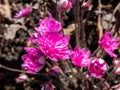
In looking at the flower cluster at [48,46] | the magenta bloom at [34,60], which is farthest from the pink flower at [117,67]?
the magenta bloom at [34,60]

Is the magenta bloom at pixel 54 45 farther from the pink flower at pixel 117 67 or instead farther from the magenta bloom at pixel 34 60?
the pink flower at pixel 117 67

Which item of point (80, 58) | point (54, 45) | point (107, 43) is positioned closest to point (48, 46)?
point (54, 45)

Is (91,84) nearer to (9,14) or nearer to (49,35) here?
(49,35)

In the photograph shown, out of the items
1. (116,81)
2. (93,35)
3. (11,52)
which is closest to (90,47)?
(93,35)

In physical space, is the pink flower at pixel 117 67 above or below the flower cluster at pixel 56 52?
below

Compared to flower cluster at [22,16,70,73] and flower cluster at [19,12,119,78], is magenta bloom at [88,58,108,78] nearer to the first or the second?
flower cluster at [19,12,119,78]

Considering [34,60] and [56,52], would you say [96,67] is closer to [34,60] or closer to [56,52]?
[56,52]

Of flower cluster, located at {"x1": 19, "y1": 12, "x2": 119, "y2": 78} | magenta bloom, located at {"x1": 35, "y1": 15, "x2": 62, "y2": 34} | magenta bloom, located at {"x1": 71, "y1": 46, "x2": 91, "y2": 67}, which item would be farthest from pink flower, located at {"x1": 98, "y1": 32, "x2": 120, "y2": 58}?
magenta bloom, located at {"x1": 35, "y1": 15, "x2": 62, "y2": 34}
